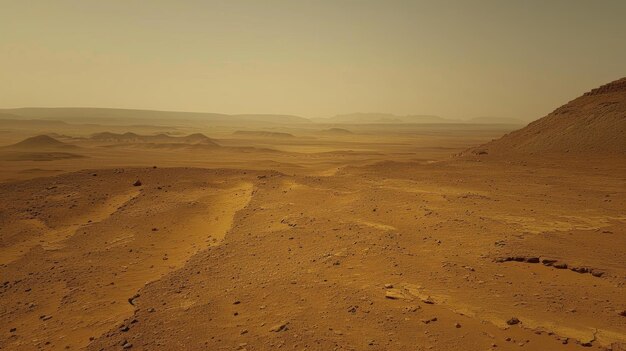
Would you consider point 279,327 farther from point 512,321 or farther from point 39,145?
point 39,145

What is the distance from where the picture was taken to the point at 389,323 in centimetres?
439

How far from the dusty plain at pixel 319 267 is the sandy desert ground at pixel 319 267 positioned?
0.03m

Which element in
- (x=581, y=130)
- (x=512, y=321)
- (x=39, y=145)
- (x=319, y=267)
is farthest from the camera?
(x=39, y=145)

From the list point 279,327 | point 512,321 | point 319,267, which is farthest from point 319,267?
point 512,321

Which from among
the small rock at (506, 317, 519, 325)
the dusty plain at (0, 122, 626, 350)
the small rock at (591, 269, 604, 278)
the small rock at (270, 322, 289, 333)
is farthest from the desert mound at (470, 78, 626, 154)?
the small rock at (270, 322, 289, 333)

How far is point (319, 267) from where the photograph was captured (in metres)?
6.17

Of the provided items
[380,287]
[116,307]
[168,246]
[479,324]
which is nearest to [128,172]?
[168,246]

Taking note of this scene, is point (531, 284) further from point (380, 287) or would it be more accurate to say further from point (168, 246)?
point (168, 246)

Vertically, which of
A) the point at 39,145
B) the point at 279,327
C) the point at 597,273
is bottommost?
the point at 39,145

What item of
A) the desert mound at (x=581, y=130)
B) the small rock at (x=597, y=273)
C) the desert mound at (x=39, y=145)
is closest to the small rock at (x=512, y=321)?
the small rock at (x=597, y=273)

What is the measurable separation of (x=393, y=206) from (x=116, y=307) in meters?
7.23

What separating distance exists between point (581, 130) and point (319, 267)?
2144 centimetres

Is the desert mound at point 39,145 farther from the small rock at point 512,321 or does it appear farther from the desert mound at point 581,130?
the small rock at point 512,321

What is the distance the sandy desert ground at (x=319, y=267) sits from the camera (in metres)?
4.31
